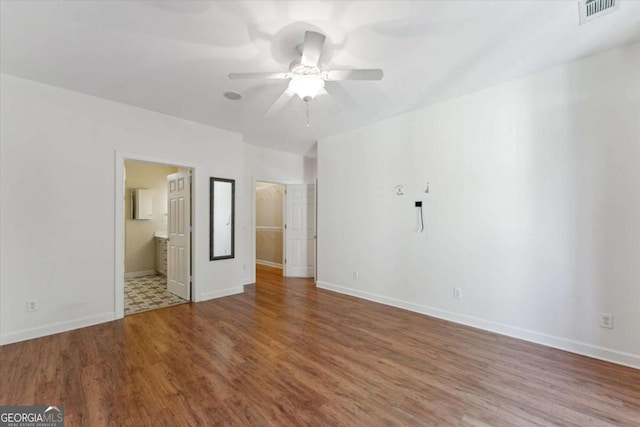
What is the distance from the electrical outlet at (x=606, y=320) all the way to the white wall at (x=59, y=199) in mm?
5335

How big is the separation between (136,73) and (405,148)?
3.40m

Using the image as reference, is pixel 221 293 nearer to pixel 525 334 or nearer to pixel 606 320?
pixel 525 334

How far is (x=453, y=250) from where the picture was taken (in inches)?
138

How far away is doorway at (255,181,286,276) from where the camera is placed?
7121mm

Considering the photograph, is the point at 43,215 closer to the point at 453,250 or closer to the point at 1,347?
the point at 1,347

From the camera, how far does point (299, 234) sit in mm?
6129

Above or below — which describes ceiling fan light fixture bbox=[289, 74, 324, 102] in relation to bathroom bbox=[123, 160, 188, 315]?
above

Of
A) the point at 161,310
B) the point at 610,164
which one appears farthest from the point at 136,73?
the point at 610,164

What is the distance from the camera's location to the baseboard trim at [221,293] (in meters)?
4.35

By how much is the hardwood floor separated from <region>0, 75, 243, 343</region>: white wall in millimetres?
352

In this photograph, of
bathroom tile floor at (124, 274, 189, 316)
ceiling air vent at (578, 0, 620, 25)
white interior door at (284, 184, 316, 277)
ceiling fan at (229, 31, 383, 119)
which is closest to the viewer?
ceiling air vent at (578, 0, 620, 25)

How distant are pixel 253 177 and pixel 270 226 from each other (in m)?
2.17

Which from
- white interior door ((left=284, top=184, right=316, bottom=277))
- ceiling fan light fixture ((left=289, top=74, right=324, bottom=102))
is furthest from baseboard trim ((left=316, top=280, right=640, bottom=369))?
ceiling fan light fixture ((left=289, top=74, right=324, bottom=102))

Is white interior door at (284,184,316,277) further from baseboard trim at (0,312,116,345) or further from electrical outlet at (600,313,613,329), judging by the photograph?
electrical outlet at (600,313,613,329)
